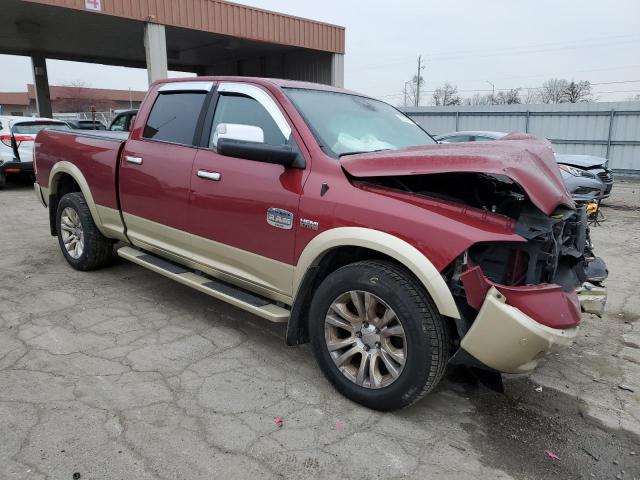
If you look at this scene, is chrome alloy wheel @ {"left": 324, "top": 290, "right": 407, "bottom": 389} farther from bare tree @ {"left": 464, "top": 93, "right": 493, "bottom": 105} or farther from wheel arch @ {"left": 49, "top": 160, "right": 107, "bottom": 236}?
bare tree @ {"left": 464, "top": 93, "right": 493, "bottom": 105}

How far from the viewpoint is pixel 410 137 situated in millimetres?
4027

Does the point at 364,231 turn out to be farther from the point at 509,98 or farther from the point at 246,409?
the point at 509,98

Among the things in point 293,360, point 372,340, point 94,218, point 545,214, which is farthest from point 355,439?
point 94,218

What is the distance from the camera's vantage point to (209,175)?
11.9ft

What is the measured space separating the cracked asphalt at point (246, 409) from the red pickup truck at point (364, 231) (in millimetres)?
332

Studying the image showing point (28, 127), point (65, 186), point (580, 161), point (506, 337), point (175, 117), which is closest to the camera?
point (506, 337)

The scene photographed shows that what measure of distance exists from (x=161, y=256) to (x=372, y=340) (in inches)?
91.6

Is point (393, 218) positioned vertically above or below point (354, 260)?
above

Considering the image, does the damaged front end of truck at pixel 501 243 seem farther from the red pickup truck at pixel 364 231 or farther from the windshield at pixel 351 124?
the windshield at pixel 351 124

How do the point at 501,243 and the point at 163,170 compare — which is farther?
the point at 163,170

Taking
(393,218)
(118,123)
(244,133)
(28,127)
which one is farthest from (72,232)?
(28,127)

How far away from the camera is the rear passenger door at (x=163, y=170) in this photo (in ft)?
12.9

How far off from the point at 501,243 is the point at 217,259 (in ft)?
6.73

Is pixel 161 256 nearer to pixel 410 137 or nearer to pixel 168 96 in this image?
pixel 168 96
